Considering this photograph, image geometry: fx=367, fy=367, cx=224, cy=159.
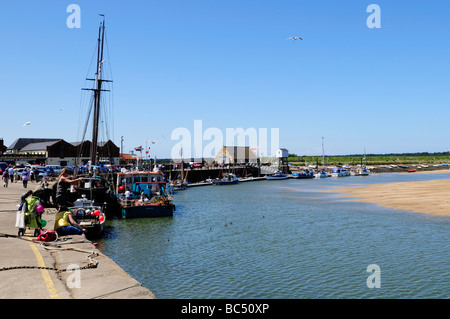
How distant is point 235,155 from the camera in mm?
136000

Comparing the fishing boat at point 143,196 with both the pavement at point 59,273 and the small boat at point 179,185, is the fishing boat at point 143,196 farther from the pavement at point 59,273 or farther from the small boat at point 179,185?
the small boat at point 179,185

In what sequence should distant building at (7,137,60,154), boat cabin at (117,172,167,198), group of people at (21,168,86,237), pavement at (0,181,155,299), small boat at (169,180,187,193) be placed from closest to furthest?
1. pavement at (0,181,155,299)
2. group of people at (21,168,86,237)
3. boat cabin at (117,172,167,198)
4. small boat at (169,180,187,193)
5. distant building at (7,137,60,154)

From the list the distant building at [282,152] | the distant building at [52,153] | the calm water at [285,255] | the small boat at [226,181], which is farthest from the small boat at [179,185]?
the distant building at [282,152]

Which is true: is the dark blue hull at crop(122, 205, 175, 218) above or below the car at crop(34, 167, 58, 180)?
below

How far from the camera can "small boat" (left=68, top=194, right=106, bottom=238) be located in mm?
23953

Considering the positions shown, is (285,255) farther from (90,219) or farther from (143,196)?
(143,196)

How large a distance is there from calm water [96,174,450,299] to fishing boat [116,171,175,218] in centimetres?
107

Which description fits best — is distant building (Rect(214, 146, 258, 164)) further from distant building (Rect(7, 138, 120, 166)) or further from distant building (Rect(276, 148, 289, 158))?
distant building (Rect(7, 138, 120, 166))

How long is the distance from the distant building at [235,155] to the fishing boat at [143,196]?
306 feet

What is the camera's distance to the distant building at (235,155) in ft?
440

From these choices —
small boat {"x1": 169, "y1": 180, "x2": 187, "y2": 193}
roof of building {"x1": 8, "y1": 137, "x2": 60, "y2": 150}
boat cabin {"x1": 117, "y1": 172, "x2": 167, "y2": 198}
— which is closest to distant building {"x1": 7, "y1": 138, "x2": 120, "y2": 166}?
roof of building {"x1": 8, "y1": 137, "x2": 60, "y2": 150}

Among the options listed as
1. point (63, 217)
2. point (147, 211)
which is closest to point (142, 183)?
point (147, 211)

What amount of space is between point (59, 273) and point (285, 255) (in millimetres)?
12960

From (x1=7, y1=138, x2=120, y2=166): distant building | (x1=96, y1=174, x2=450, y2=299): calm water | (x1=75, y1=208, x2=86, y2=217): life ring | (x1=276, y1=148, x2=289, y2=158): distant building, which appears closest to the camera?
(x1=96, y1=174, x2=450, y2=299): calm water
